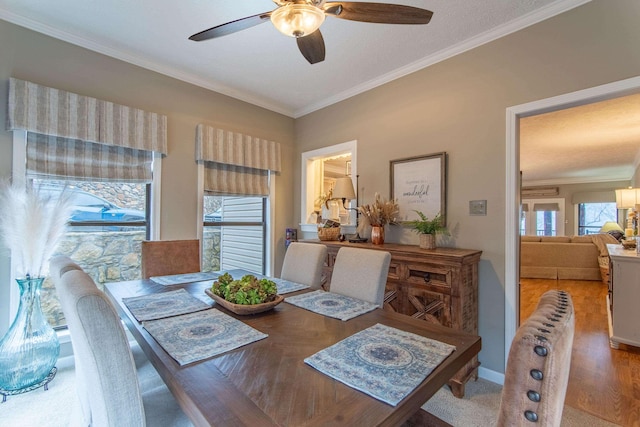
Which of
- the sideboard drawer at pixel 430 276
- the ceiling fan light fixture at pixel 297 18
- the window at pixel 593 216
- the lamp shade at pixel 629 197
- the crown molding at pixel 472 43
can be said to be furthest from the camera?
the window at pixel 593 216

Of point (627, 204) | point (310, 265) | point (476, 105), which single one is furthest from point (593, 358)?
point (627, 204)

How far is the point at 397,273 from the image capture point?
247cm

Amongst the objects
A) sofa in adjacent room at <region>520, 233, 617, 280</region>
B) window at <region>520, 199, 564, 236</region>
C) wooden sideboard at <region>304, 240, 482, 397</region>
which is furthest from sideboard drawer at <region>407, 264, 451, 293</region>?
window at <region>520, 199, 564, 236</region>

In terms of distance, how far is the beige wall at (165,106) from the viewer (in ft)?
7.36

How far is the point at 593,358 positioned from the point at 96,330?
375cm

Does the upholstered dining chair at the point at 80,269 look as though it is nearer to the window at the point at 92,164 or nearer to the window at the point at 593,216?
the window at the point at 92,164

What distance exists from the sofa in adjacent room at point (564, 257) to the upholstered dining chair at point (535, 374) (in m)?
6.49

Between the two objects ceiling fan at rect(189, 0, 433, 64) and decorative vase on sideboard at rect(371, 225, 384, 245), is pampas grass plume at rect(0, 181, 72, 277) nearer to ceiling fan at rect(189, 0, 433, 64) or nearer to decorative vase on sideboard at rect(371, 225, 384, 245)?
ceiling fan at rect(189, 0, 433, 64)

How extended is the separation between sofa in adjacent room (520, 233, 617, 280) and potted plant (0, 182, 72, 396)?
723cm

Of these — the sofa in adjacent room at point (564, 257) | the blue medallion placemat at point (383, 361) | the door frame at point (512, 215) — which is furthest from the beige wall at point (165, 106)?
the sofa in adjacent room at point (564, 257)

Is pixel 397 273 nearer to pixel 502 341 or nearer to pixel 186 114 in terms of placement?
pixel 502 341

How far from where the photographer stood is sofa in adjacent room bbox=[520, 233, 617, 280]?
19.0 ft

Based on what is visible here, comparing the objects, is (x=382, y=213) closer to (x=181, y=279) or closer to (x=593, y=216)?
(x=181, y=279)

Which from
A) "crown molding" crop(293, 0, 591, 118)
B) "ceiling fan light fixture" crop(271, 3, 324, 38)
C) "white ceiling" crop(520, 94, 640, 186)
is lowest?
"ceiling fan light fixture" crop(271, 3, 324, 38)
